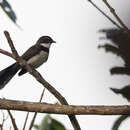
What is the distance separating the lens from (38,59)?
259 inches

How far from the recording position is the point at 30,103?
2877 millimetres

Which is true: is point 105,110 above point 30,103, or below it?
below

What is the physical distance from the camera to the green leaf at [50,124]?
254 cm

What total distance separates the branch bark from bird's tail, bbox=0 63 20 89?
188 centimetres

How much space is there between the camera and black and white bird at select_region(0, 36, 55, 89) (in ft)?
17.3

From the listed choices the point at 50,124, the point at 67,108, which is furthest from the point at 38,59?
the point at 50,124

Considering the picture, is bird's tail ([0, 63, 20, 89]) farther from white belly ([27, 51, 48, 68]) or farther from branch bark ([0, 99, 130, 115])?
branch bark ([0, 99, 130, 115])

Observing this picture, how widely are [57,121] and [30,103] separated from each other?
0.29 metres

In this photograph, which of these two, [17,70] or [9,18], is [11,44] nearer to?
[9,18]

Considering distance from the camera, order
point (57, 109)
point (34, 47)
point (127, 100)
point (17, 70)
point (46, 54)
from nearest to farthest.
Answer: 1. point (57, 109)
2. point (127, 100)
3. point (17, 70)
4. point (46, 54)
5. point (34, 47)

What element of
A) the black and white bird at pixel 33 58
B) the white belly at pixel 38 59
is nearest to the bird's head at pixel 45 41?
the black and white bird at pixel 33 58

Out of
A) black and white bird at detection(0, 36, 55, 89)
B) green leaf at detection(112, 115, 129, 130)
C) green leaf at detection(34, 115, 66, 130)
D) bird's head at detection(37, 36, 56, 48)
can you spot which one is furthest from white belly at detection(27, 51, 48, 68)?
green leaf at detection(34, 115, 66, 130)

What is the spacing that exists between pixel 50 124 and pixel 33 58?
4.05 metres

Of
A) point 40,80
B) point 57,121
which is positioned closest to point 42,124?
point 57,121
